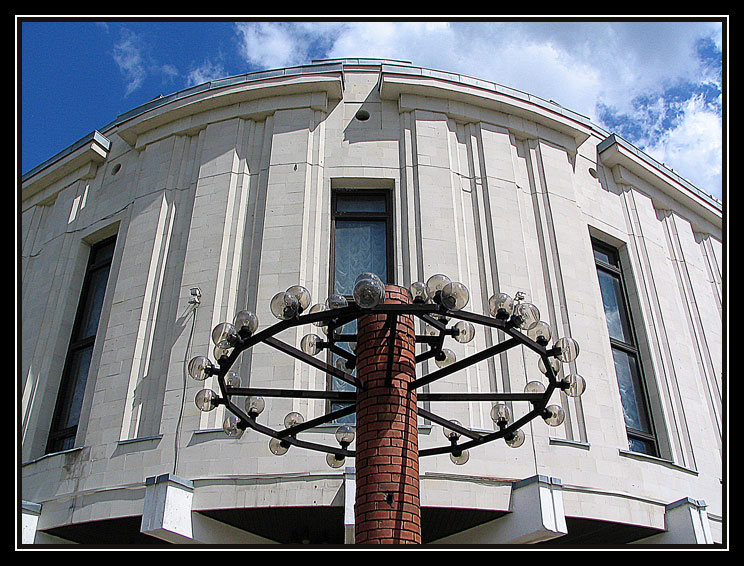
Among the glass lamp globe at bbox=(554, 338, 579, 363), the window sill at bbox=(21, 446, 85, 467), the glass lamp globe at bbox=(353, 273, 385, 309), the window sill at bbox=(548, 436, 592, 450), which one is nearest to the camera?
the glass lamp globe at bbox=(353, 273, 385, 309)

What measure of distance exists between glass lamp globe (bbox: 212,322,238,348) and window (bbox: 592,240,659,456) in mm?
9611

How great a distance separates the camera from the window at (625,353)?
1395cm

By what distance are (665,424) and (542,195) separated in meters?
5.32

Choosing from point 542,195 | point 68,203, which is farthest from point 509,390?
point 68,203

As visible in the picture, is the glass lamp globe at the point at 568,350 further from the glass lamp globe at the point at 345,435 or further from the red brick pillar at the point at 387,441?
the glass lamp globe at the point at 345,435

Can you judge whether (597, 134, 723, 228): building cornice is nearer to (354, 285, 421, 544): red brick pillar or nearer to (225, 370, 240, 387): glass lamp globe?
(354, 285, 421, 544): red brick pillar

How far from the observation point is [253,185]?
14711 mm

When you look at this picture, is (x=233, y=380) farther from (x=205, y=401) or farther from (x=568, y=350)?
(x=568, y=350)

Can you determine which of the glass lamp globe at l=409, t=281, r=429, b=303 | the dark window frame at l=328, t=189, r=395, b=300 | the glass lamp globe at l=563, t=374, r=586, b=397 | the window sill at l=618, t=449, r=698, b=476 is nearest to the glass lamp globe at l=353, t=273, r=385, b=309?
the glass lamp globe at l=409, t=281, r=429, b=303

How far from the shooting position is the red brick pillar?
6.32 m

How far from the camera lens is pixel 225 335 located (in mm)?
6844

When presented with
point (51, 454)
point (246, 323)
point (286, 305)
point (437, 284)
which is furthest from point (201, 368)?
point (51, 454)

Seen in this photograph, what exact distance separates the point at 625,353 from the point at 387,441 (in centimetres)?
1000
